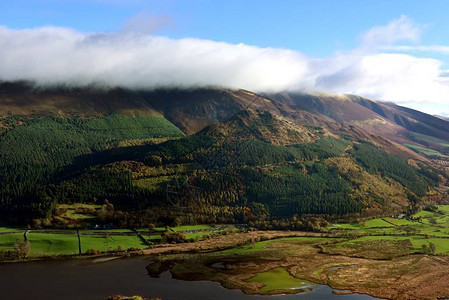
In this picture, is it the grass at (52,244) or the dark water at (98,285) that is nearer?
the dark water at (98,285)

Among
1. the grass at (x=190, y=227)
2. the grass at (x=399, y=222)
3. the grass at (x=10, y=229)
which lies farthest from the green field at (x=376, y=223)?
the grass at (x=10, y=229)

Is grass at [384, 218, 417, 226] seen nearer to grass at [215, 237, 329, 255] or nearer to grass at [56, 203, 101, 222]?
grass at [215, 237, 329, 255]

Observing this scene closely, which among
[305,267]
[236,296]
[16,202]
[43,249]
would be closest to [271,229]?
[305,267]

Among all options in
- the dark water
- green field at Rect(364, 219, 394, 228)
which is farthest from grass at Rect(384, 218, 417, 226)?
the dark water

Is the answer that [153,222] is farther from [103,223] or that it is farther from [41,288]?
[41,288]

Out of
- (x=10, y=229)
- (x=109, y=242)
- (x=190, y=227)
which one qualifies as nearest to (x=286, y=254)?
(x=190, y=227)

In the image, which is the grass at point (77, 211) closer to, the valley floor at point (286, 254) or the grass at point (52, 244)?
the valley floor at point (286, 254)
